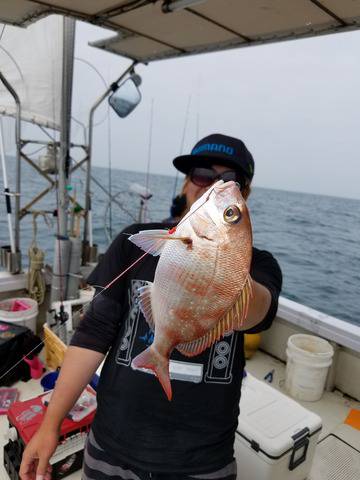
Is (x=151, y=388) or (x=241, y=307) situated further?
(x=151, y=388)

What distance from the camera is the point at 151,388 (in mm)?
1333

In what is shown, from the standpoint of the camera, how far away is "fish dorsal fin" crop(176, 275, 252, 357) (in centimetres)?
93

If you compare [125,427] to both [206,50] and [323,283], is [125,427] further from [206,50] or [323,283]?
[323,283]

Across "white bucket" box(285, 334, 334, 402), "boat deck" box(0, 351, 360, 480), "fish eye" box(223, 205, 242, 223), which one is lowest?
"boat deck" box(0, 351, 360, 480)

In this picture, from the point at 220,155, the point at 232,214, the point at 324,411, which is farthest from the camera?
the point at 324,411

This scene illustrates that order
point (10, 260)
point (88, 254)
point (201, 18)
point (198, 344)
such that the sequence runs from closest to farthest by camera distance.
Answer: point (198, 344) → point (201, 18) → point (10, 260) → point (88, 254)

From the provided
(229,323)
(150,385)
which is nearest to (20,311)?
(150,385)

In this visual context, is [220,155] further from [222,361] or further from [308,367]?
[308,367]

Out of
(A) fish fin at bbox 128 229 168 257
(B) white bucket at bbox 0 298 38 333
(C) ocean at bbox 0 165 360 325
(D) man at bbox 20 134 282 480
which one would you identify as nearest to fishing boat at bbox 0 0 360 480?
(B) white bucket at bbox 0 298 38 333

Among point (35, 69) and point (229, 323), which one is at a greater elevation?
point (35, 69)

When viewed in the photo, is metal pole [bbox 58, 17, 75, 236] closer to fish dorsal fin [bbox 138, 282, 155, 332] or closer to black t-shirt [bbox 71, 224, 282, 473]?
black t-shirt [bbox 71, 224, 282, 473]

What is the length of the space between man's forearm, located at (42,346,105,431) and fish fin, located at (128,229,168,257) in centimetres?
66

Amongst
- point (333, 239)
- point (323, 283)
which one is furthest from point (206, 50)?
point (333, 239)

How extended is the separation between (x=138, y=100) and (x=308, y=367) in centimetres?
324
